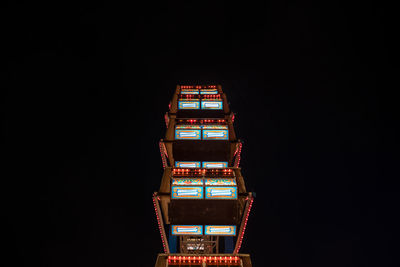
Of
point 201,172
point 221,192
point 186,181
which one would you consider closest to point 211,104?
point 201,172

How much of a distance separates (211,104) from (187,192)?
10.7 m

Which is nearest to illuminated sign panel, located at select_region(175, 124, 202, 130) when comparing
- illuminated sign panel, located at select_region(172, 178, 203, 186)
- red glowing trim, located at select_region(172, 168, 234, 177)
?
red glowing trim, located at select_region(172, 168, 234, 177)

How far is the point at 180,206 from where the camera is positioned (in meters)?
11.1

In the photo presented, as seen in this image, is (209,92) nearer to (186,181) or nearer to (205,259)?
(186,181)

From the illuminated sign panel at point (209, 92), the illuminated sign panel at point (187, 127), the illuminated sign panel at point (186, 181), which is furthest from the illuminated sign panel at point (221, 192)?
the illuminated sign panel at point (209, 92)

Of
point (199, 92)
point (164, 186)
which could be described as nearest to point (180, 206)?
point (164, 186)

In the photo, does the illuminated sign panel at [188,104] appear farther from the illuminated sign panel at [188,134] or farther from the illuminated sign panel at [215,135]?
the illuminated sign panel at [215,135]

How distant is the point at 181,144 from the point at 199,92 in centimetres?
936

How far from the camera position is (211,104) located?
20.1 meters

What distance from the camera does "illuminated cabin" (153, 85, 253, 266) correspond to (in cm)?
1095

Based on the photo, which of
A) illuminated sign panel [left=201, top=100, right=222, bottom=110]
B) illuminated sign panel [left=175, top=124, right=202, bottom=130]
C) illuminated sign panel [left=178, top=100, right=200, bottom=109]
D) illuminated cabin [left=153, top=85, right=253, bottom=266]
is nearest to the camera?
illuminated cabin [left=153, top=85, right=253, bottom=266]

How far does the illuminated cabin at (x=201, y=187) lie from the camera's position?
11.0 meters

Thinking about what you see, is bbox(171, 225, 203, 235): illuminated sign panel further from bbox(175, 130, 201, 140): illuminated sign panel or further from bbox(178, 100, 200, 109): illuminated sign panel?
bbox(178, 100, 200, 109): illuminated sign panel

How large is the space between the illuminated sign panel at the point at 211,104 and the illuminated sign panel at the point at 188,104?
485mm
